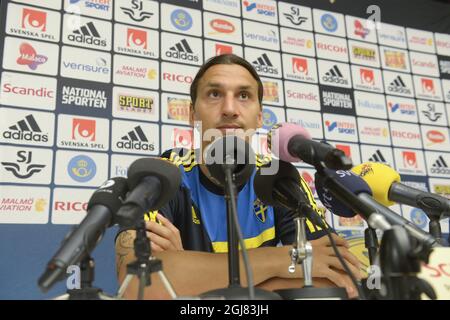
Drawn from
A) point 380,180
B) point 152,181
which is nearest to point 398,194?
point 380,180

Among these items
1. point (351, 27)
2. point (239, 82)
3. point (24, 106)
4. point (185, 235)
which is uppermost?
point (351, 27)

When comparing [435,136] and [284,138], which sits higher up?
[435,136]

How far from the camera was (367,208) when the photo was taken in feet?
1.96

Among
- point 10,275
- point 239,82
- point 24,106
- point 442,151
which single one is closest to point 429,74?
point 442,151

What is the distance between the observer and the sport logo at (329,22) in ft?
9.86

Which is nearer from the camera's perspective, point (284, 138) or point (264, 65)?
point (284, 138)

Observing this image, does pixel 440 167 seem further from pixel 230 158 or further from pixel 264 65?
pixel 230 158

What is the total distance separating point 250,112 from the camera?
1401 mm

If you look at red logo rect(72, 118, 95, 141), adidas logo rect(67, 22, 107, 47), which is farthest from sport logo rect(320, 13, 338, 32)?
red logo rect(72, 118, 95, 141)

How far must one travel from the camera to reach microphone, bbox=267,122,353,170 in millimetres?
612

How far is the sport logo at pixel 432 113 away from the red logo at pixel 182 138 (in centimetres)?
189

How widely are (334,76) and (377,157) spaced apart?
0.65 metres

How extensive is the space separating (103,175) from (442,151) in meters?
2.45
